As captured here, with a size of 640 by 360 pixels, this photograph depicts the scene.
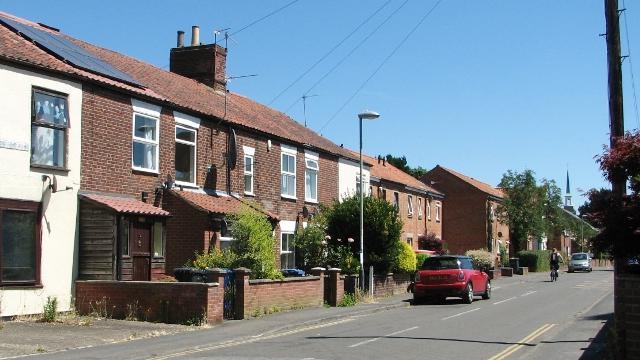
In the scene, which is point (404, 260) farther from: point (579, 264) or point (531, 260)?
point (579, 264)

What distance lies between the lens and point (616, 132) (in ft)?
39.1

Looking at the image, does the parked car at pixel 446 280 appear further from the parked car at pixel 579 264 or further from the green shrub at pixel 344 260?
the parked car at pixel 579 264

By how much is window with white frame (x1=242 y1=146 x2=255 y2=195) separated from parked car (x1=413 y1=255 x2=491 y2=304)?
6.78 m

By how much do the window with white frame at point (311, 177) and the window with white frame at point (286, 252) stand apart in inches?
106

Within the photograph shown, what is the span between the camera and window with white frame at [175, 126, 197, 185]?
23.4m

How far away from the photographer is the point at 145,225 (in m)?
19.7

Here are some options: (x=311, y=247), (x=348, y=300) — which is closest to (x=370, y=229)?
(x=311, y=247)

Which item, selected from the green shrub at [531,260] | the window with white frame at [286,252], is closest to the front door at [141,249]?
the window with white frame at [286,252]

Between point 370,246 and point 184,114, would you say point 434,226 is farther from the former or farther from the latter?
point 184,114

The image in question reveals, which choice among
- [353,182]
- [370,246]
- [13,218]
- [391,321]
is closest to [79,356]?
[13,218]

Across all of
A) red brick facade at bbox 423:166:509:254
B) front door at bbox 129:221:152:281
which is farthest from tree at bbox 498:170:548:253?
front door at bbox 129:221:152:281

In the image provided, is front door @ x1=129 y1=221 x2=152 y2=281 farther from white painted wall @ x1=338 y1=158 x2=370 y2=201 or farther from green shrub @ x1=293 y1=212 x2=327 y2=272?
white painted wall @ x1=338 y1=158 x2=370 y2=201

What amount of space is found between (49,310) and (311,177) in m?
16.2

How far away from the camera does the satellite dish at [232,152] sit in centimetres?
2541
